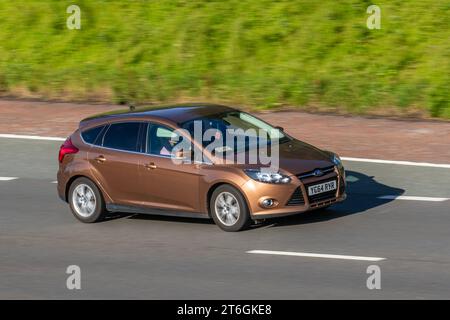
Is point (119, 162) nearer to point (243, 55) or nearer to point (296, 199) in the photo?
point (296, 199)

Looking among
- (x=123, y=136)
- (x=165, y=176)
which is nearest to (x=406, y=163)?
(x=165, y=176)

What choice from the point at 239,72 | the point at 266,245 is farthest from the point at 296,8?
the point at 266,245

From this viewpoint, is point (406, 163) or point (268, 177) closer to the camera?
point (268, 177)

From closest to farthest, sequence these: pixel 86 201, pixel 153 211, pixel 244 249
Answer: pixel 244 249
pixel 153 211
pixel 86 201

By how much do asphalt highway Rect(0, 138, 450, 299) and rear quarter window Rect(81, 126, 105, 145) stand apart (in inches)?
45.9

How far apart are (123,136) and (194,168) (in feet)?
4.62

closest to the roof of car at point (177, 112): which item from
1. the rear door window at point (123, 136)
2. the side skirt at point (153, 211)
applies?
the rear door window at point (123, 136)

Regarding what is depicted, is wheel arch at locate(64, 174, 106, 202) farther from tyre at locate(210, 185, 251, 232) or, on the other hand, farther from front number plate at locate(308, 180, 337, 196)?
front number plate at locate(308, 180, 337, 196)

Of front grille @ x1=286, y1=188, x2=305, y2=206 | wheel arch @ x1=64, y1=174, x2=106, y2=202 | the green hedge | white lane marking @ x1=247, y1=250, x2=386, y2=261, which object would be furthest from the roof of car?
the green hedge

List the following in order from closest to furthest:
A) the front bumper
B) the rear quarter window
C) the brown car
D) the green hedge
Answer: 1. the front bumper
2. the brown car
3. the rear quarter window
4. the green hedge

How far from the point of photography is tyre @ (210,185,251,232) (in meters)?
13.3

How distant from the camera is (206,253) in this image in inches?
500

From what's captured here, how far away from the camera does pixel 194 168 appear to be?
13.6 m
